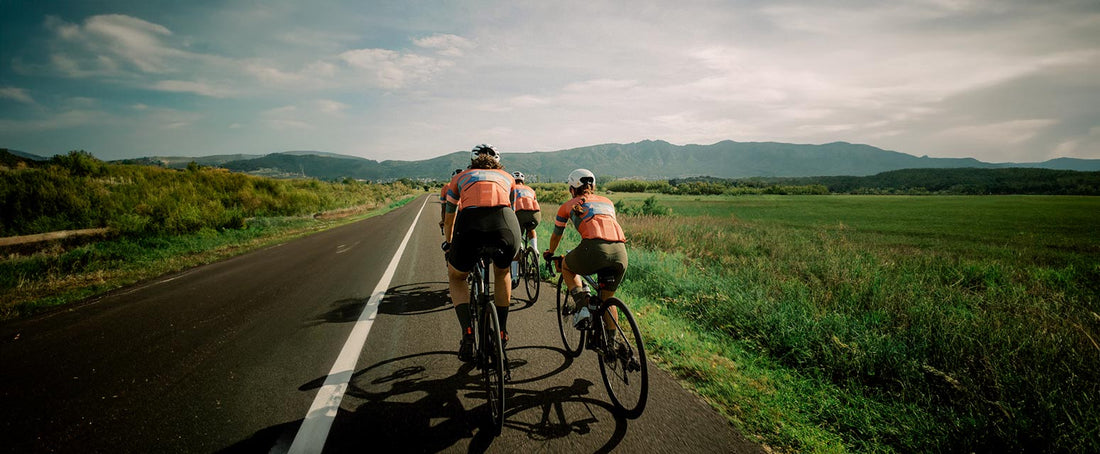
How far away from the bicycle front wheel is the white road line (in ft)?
3.86

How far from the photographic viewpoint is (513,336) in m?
4.43

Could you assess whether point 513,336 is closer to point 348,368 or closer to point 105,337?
point 348,368

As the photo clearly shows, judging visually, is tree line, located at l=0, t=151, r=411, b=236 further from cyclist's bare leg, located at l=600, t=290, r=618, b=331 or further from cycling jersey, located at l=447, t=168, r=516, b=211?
cyclist's bare leg, located at l=600, t=290, r=618, b=331

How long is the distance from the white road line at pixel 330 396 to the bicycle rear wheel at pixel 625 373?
2270 millimetres

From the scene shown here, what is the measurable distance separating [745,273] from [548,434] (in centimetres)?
657

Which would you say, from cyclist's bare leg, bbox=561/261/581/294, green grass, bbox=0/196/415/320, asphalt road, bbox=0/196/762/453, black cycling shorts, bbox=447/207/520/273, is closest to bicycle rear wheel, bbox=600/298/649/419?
asphalt road, bbox=0/196/762/453

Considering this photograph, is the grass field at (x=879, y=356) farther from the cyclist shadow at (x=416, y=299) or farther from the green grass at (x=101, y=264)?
the green grass at (x=101, y=264)

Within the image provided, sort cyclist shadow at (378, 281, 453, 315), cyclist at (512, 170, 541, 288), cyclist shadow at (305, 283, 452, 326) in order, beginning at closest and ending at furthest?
cyclist shadow at (305, 283, 452, 326), cyclist shadow at (378, 281, 453, 315), cyclist at (512, 170, 541, 288)

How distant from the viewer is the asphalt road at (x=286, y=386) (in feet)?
8.30

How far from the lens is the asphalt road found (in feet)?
8.30

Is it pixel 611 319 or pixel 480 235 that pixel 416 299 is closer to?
pixel 480 235

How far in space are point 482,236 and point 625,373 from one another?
1.72 m

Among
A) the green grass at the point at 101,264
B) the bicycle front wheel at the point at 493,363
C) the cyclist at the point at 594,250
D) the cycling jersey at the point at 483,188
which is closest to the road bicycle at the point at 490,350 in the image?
the bicycle front wheel at the point at 493,363

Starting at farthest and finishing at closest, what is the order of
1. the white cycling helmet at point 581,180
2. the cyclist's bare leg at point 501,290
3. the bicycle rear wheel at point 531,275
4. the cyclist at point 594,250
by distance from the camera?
the bicycle rear wheel at point 531,275 → the white cycling helmet at point 581,180 → the cyclist at point 594,250 → the cyclist's bare leg at point 501,290
